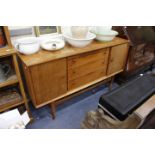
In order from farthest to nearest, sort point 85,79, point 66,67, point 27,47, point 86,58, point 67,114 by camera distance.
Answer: point 67,114 < point 85,79 < point 86,58 < point 66,67 < point 27,47

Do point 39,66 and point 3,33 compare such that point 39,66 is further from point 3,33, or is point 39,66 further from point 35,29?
point 35,29

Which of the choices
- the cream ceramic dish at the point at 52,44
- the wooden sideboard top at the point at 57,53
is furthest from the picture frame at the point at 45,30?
the wooden sideboard top at the point at 57,53

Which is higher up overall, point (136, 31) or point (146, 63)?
point (136, 31)

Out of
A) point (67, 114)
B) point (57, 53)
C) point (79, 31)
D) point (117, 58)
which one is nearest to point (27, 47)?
point (57, 53)

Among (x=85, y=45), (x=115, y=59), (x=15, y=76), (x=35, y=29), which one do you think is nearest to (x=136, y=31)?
(x=115, y=59)

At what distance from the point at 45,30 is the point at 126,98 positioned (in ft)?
3.66

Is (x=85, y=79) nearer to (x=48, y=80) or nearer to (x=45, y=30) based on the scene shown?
(x=48, y=80)

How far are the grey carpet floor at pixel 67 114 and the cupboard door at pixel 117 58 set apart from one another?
50 centimetres

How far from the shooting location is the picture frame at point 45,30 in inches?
56.9

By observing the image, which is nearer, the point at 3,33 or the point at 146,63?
the point at 3,33

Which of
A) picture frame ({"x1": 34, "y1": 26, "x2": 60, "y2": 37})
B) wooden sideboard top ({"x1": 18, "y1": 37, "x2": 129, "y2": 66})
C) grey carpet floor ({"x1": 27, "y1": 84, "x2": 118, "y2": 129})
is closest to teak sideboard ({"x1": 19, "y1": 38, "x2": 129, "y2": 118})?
wooden sideboard top ({"x1": 18, "y1": 37, "x2": 129, "y2": 66})

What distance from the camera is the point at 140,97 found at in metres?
1.38

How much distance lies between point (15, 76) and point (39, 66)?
31 cm

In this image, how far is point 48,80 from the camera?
1.30 meters
